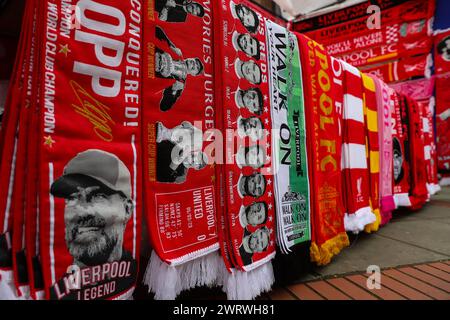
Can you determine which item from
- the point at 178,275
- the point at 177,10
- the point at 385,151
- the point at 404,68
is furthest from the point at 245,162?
the point at 404,68

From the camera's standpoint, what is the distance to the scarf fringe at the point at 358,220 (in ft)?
4.61

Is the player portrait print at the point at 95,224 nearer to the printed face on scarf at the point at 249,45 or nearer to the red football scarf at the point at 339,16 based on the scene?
the printed face on scarf at the point at 249,45

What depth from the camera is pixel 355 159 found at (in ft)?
4.99

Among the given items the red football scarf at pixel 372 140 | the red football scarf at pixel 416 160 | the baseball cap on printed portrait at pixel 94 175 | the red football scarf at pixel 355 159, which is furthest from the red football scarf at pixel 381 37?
the baseball cap on printed portrait at pixel 94 175

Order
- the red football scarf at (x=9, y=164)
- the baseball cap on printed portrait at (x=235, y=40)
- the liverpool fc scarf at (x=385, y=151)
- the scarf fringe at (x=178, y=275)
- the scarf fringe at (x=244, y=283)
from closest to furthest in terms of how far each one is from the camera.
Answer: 1. the red football scarf at (x=9, y=164)
2. the scarf fringe at (x=178, y=275)
3. the scarf fringe at (x=244, y=283)
4. the baseball cap on printed portrait at (x=235, y=40)
5. the liverpool fc scarf at (x=385, y=151)

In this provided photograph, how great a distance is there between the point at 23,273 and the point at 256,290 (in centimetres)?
65

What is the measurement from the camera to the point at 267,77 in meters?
1.09

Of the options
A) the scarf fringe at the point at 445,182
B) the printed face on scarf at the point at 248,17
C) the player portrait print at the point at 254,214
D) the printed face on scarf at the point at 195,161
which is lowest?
the scarf fringe at the point at 445,182

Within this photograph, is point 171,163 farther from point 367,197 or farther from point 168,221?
point 367,197

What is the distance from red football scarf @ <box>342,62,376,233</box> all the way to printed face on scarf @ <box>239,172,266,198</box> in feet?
2.16

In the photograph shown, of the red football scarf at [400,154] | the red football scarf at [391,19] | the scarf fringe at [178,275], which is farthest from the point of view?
the red football scarf at [391,19]

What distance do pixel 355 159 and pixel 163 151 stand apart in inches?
45.3

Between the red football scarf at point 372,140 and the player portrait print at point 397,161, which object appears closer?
the red football scarf at point 372,140

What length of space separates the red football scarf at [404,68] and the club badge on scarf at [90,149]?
5.13 meters
